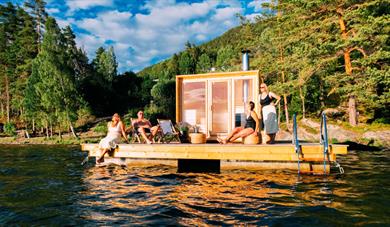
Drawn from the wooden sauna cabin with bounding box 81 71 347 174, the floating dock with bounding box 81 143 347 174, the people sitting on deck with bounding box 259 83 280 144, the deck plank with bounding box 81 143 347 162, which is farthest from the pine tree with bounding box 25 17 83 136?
the people sitting on deck with bounding box 259 83 280 144

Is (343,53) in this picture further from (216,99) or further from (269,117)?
(269,117)

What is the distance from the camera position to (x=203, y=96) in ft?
33.2

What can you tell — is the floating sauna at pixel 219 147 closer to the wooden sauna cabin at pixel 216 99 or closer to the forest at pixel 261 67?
the wooden sauna cabin at pixel 216 99

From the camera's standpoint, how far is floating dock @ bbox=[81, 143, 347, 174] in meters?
6.85

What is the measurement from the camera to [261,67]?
26219mm

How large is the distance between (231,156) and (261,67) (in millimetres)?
20045

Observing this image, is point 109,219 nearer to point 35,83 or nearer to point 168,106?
point 35,83

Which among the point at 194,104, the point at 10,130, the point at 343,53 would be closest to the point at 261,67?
the point at 343,53

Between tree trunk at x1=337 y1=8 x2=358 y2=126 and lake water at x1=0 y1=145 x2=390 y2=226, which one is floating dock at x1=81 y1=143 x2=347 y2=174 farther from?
tree trunk at x1=337 y1=8 x2=358 y2=126

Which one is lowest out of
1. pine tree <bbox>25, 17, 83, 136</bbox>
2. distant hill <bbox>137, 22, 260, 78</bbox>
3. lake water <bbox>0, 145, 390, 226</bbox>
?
lake water <bbox>0, 145, 390, 226</bbox>

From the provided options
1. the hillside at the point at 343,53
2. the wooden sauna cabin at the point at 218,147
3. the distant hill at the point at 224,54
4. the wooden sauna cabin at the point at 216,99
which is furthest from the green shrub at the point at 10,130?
the wooden sauna cabin at the point at 216,99

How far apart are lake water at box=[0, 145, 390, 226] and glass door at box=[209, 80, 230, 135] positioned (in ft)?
7.67

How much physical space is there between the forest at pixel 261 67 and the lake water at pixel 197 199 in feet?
37.1

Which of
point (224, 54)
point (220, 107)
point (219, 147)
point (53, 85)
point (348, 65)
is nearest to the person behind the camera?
point (219, 147)
